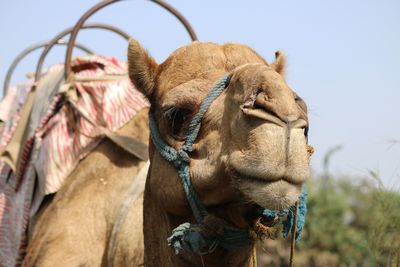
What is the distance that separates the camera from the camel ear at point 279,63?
3980mm

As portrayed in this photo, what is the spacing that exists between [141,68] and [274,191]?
1409 millimetres

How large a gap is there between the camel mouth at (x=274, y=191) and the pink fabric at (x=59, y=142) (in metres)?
2.59

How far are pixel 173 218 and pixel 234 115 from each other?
2.65 ft

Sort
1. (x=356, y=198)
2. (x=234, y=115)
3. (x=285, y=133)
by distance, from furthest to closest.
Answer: (x=356, y=198)
(x=234, y=115)
(x=285, y=133)

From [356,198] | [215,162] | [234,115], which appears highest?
[234,115]

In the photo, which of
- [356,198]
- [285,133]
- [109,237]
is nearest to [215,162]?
[285,133]

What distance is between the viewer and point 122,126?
5418 millimetres

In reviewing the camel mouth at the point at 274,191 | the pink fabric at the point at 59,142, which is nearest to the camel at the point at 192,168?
the camel mouth at the point at 274,191

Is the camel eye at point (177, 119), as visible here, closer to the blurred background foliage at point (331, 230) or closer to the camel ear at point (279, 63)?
the camel ear at point (279, 63)

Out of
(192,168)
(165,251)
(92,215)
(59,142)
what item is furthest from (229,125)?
(59,142)

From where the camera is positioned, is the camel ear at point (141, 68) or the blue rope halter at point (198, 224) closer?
the blue rope halter at point (198, 224)

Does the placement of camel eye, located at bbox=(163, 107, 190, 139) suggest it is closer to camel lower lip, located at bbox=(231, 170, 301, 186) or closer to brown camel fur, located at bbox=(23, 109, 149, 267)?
camel lower lip, located at bbox=(231, 170, 301, 186)

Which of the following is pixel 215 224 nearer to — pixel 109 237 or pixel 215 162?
pixel 215 162

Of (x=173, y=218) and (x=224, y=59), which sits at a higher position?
(x=224, y=59)
